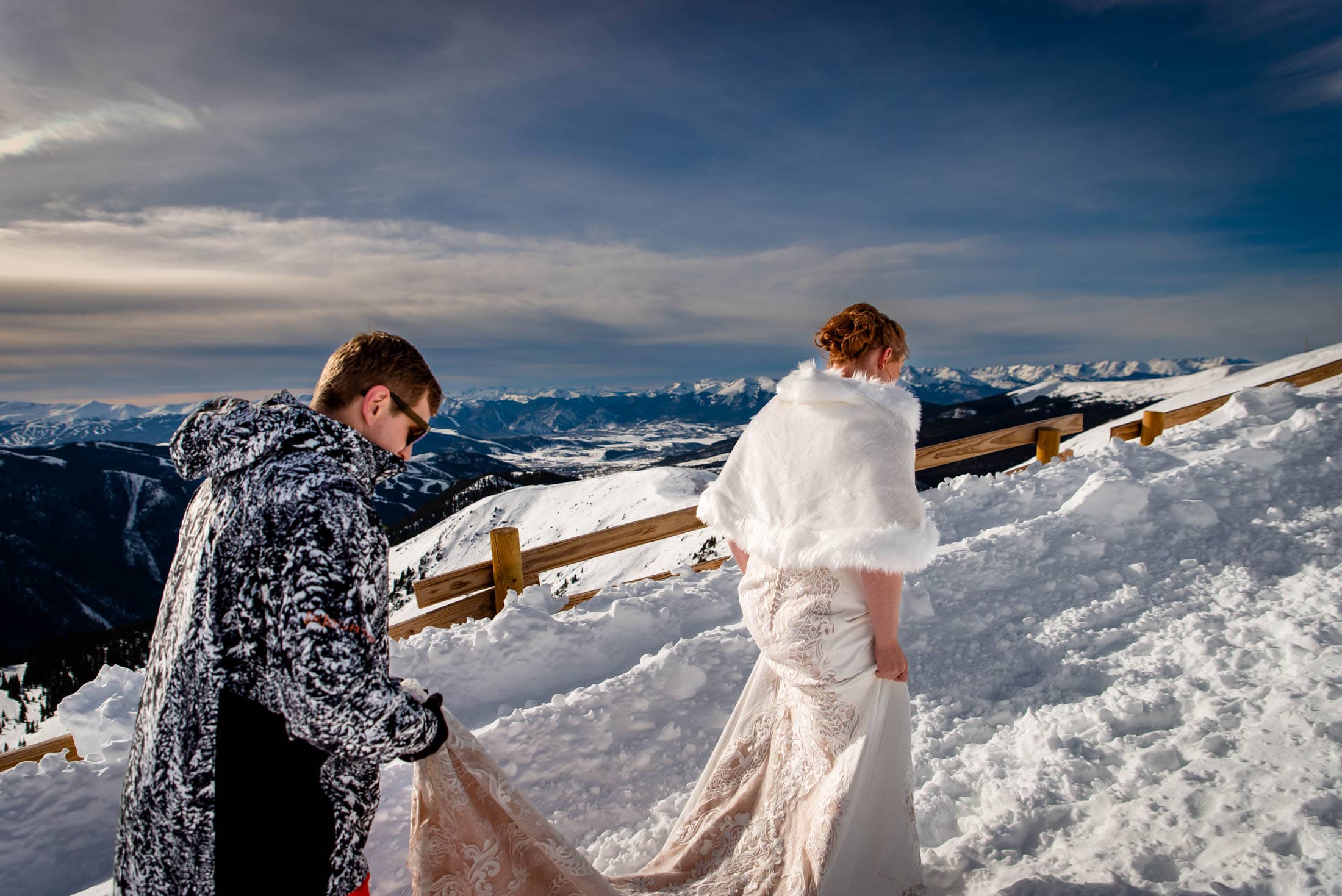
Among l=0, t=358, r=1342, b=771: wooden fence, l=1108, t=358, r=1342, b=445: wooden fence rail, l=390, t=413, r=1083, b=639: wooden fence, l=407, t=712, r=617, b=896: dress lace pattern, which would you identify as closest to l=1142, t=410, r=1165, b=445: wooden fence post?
l=1108, t=358, r=1342, b=445: wooden fence rail

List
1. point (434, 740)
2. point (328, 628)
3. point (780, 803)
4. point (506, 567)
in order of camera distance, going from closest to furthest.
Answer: point (328, 628)
point (434, 740)
point (780, 803)
point (506, 567)

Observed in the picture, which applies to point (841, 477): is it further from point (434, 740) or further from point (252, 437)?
point (252, 437)

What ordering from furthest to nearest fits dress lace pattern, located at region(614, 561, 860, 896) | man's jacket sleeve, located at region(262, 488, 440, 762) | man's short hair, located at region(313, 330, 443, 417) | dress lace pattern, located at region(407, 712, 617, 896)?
dress lace pattern, located at region(614, 561, 860, 896) < dress lace pattern, located at region(407, 712, 617, 896) < man's short hair, located at region(313, 330, 443, 417) < man's jacket sleeve, located at region(262, 488, 440, 762)

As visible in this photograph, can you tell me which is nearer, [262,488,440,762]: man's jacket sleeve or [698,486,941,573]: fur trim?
[262,488,440,762]: man's jacket sleeve

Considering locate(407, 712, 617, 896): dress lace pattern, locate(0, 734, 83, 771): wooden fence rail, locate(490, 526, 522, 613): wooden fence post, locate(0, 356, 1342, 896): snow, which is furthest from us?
locate(490, 526, 522, 613): wooden fence post

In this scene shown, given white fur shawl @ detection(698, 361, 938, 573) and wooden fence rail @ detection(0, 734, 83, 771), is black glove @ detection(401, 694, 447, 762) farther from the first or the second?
wooden fence rail @ detection(0, 734, 83, 771)

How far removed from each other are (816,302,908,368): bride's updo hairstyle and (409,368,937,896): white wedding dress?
0.69 ft

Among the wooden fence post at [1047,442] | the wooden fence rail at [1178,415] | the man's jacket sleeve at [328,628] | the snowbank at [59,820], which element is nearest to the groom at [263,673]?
the man's jacket sleeve at [328,628]

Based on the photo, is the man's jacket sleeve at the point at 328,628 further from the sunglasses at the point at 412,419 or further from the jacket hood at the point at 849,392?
the jacket hood at the point at 849,392

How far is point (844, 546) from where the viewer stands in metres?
2.31

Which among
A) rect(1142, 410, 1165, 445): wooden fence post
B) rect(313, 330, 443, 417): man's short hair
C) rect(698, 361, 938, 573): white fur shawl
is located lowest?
rect(1142, 410, 1165, 445): wooden fence post

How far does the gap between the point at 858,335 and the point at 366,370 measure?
A: 1.72 m

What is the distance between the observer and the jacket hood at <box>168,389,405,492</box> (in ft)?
5.15

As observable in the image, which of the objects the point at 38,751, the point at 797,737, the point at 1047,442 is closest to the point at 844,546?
the point at 797,737
